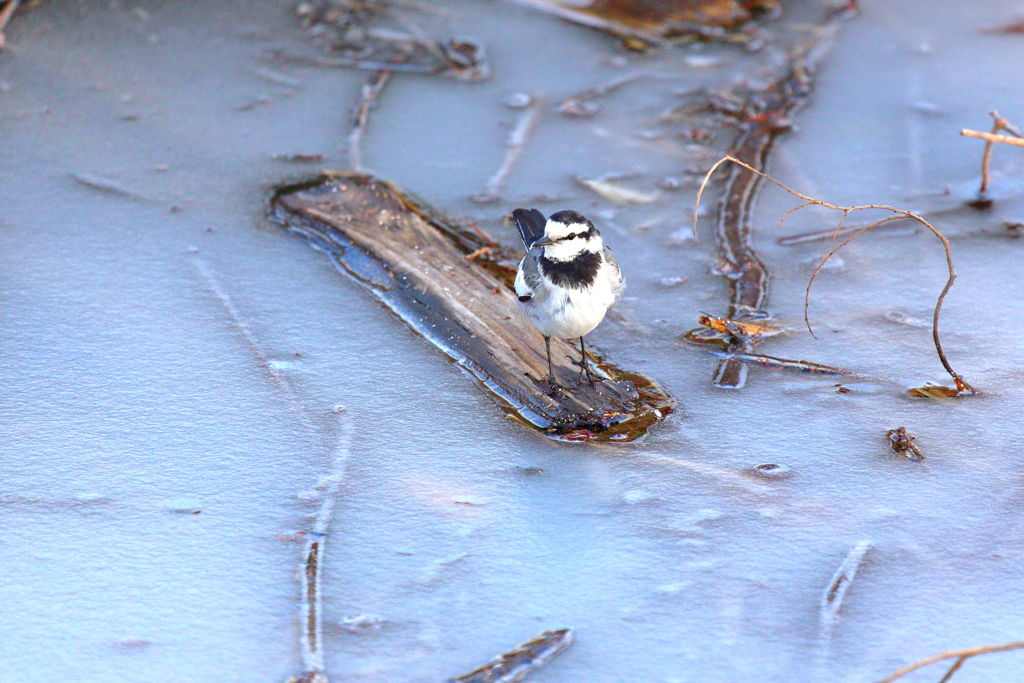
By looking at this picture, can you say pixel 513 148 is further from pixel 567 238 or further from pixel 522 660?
pixel 522 660

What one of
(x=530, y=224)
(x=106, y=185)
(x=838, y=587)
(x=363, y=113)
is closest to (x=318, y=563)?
(x=838, y=587)

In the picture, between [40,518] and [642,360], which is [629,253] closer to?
[642,360]

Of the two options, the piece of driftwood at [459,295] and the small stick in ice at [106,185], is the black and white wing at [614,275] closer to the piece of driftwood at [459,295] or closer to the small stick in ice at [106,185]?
the piece of driftwood at [459,295]

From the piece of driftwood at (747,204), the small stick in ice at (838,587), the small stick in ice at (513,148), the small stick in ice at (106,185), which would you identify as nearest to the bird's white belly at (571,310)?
the piece of driftwood at (747,204)

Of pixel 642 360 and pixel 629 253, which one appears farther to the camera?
pixel 629 253

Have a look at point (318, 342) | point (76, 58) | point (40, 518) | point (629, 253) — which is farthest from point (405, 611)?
point (76, 58)

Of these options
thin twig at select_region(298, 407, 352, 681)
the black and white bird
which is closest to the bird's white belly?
the black and white bird

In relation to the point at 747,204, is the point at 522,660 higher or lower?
lower
